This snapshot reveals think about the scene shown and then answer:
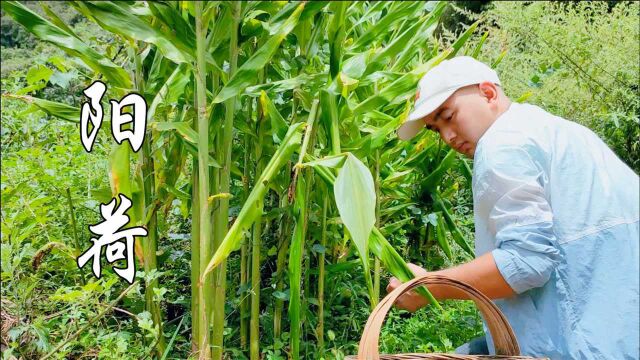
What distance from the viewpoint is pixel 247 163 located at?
1526mm

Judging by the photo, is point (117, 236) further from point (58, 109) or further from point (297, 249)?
point (297, 249)

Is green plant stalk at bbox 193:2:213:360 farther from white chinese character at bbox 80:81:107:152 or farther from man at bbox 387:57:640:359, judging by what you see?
man at bbox 387:57:640:359

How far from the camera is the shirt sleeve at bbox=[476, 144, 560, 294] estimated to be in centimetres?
118

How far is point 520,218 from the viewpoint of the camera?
1.19 m

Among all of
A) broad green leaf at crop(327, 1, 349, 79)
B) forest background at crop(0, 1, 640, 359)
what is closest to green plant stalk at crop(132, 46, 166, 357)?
forest background at crop(0, 1, 640, 359)

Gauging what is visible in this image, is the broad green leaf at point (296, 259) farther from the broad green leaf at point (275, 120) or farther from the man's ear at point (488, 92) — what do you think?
the man's ear at point (488, 92)

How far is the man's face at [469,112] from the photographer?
4.28 ft

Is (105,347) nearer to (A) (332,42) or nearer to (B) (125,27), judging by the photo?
(B) (125,27)

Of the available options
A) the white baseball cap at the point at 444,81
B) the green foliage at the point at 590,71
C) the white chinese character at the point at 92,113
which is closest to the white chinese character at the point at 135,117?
the white chinese character at the point at 92,113

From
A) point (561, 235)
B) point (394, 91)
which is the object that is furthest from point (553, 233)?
point (394, 91)

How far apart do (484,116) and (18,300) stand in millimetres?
1022

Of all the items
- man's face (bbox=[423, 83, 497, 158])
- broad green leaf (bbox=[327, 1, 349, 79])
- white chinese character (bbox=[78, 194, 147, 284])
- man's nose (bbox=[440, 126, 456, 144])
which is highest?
broad green leaf (bbox=[327, 1, 349, 79])

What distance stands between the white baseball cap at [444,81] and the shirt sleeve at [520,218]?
0.52ft

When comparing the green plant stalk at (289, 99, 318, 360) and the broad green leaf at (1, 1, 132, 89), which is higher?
the broad green leaf at (1, 1, 132, 89)
